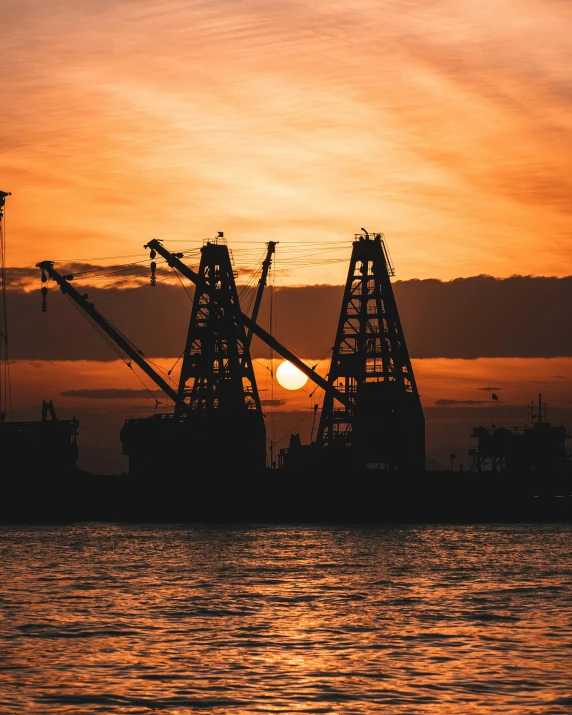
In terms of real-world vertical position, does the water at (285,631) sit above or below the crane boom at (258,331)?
below

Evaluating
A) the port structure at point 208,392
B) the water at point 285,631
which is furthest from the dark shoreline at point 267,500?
the water at point 285,631

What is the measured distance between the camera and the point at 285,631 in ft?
153

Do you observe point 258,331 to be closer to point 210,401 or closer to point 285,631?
point 210,401

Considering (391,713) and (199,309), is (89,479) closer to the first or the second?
(199,309)

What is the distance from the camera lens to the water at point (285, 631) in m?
33.5

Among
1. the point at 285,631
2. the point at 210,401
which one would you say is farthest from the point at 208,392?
the point at 285,631

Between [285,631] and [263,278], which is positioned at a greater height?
[263,278]

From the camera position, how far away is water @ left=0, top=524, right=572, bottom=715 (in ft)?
110

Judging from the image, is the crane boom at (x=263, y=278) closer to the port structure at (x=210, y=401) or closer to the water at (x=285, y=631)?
the port structure at (x=210, y=401)

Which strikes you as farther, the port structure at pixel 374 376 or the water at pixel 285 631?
the port structure at pixel 374 376

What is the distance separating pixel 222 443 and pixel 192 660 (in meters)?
98.2

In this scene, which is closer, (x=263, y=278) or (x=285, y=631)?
(x=285, y=631)

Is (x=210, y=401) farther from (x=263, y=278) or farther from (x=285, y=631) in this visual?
(x=285, y=631)

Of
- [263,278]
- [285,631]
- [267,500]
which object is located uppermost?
[263,278]
